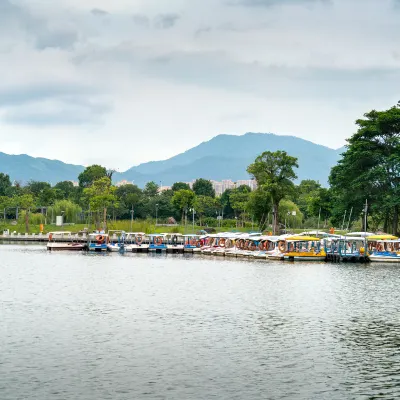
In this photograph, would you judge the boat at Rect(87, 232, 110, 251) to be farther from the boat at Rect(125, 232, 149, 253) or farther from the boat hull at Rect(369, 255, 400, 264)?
the boat hull at Rect(369, 255, 400, 264)

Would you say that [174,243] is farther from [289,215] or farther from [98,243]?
[289,215]

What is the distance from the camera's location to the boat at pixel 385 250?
106 metres

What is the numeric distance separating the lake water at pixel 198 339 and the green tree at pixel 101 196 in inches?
4056

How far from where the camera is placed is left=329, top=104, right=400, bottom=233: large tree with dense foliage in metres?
119

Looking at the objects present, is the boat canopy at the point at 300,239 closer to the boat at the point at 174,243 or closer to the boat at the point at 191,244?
the boat at the point at 191,244

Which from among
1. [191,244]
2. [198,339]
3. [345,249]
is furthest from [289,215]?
[198,339]

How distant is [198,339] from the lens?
3838 centimetres

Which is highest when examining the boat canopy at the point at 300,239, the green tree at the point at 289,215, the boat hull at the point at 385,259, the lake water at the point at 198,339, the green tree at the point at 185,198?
the green tree at the point at 185,198

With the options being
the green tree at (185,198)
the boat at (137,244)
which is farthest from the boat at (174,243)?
the green tree at (185,198)

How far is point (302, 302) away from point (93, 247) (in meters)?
89.4

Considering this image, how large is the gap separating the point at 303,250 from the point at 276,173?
4285cm

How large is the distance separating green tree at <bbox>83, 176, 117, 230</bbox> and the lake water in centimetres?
10303

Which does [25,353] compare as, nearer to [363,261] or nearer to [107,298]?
[107,298]

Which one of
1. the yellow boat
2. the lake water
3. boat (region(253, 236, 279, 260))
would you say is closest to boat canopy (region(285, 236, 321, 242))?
the yellow boat
